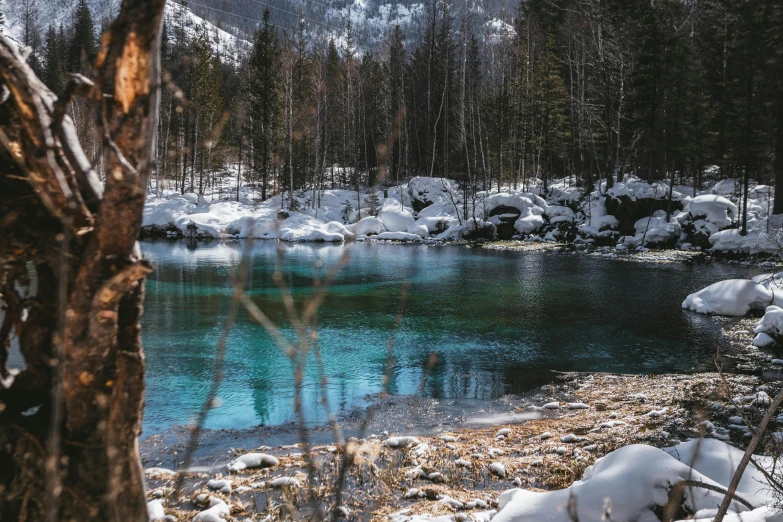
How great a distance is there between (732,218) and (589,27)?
15041 millimetres

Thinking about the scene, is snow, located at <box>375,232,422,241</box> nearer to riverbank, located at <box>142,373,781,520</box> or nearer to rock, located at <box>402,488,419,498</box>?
riverbank, located at <box>142,373,781,520</box>

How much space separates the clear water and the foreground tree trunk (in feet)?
11.1

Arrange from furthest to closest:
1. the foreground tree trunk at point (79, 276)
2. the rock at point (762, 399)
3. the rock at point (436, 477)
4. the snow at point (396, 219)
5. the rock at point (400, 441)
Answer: the snow at point (396, 219), the rock at point (762, 399), the rock at point (400, 441), the rock at point (436, 477), the foreground tree trunk at point (79, 276)

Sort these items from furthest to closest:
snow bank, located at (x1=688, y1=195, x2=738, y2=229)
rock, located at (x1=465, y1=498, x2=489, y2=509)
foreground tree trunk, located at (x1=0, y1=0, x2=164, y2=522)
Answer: snow bank, located at (x1=688, y1=195, x2=738, y2=229), rock, located at (x1=465, y1=498, x2=489, y2=509), foreground tree trunk, located at (x1=0, y1=0, x2=164, y2=522)

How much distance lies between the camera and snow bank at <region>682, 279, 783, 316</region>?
1338cm

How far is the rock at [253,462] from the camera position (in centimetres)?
543

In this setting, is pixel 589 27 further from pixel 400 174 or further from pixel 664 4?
pixel 400 174

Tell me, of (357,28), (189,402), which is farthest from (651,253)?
(357,28)

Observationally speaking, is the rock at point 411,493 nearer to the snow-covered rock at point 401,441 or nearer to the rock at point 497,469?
the rock at point 497,469

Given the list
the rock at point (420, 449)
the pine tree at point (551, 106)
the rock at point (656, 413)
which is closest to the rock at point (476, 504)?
the rock at point (420, 449)

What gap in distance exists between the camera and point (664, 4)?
33625mm

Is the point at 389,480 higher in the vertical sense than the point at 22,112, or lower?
lower

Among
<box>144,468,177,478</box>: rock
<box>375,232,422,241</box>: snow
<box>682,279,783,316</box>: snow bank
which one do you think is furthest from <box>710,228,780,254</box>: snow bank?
<box>144,468,177,478</box>: rock

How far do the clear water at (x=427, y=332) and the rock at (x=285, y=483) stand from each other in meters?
1.49
